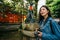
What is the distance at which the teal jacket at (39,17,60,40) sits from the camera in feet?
9.39

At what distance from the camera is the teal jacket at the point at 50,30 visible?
113 inches

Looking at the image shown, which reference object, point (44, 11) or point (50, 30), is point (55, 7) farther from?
point (50, 30)

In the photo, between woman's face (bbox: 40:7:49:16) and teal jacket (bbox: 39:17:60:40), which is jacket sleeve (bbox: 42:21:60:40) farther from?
woman's face (bbox: 40:7:49:16)

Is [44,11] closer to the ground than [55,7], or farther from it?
farther from it

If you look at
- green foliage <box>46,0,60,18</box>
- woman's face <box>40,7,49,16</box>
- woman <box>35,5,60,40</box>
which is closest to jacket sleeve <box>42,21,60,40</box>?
woman <box>35,5,60,40</box>

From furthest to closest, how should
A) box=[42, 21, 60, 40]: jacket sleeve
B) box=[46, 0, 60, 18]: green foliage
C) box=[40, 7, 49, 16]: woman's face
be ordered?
1. box=[46, 0, 60, 18]: green foliage
2. box=[40, 7, 49, 16]: woman's face
3. box=[42, 21, 60, 40]: jacket sleeve

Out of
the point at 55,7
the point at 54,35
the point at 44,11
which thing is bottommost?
the point at 55,7

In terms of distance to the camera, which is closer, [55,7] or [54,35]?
[54,35]

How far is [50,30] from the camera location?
2896 millimetres

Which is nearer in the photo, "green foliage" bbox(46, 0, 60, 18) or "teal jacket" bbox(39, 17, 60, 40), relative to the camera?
"teal jacket" bbox(39, 17, 60, 40)

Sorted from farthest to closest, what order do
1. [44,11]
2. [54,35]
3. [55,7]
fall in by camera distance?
[55,7], [44,11], [54,35]

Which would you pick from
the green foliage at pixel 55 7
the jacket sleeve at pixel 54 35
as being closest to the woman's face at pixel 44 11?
the jacket sleeve at pixel 54 35

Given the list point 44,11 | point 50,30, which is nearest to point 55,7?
point 44,11

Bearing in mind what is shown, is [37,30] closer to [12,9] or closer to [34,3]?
[34,3]
